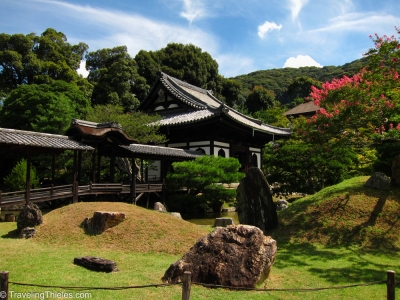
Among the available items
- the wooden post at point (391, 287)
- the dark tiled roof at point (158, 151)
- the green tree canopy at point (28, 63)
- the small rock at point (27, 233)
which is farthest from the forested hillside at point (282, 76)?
the wooden post at point (391, 287)

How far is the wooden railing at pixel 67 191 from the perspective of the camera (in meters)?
12.4

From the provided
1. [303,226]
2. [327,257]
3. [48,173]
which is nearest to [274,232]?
[303,226]

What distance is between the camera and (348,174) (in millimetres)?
20453

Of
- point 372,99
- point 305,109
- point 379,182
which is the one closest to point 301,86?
point 305,109

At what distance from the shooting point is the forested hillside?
93.7 metres

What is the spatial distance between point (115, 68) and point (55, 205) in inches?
999

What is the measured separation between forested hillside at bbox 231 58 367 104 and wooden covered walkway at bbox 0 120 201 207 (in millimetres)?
74368

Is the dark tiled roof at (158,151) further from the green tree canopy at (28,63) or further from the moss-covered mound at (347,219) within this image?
the green tree canopy at (28,63)

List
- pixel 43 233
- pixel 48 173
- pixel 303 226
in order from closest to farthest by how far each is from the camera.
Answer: pixel 43 233 → pixel 303 226 → pixel 48 173

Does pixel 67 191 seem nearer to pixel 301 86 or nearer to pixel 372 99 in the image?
pixel 372 99

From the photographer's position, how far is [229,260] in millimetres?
6066

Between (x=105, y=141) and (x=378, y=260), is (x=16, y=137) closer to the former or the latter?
(x=105, y=141)

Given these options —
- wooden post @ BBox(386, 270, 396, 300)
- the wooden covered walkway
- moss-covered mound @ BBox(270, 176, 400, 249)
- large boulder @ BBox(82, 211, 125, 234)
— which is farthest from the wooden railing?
wooden post @ BBox(386, 270, 396, 300)

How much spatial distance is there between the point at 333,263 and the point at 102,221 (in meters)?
6.10
